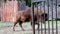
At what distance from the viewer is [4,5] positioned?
17.1m

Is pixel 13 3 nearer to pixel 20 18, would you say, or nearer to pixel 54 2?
pixel 20 18

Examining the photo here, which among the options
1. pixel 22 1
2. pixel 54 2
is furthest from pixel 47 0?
pixel 22 1

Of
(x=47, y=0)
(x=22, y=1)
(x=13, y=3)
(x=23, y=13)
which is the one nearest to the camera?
(x=47, y=0)

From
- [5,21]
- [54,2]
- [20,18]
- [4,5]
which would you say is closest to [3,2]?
[4,5]

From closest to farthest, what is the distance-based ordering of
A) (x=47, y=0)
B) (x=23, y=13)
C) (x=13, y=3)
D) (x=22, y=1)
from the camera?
1. (x=47, y=0)
2. (x=23, y=13)
3. (x=13, y=3)
4. (x=22, y=1)

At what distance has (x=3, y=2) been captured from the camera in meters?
17.4

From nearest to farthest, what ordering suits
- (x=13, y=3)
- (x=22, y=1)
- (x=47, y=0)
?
(x=47, y=0) < (x=13, y=3) < (x=22, y=1)

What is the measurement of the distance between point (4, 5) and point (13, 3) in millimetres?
886

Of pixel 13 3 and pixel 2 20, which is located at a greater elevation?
pixel 13 3

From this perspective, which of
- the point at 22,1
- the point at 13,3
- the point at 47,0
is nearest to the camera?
the point at 47,0

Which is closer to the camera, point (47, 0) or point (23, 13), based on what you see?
point (47, 0)

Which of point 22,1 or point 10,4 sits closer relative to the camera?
point 10,4

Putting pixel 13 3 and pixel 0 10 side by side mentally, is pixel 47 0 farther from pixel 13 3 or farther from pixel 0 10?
pixel 0 10

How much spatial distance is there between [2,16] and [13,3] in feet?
4.79
